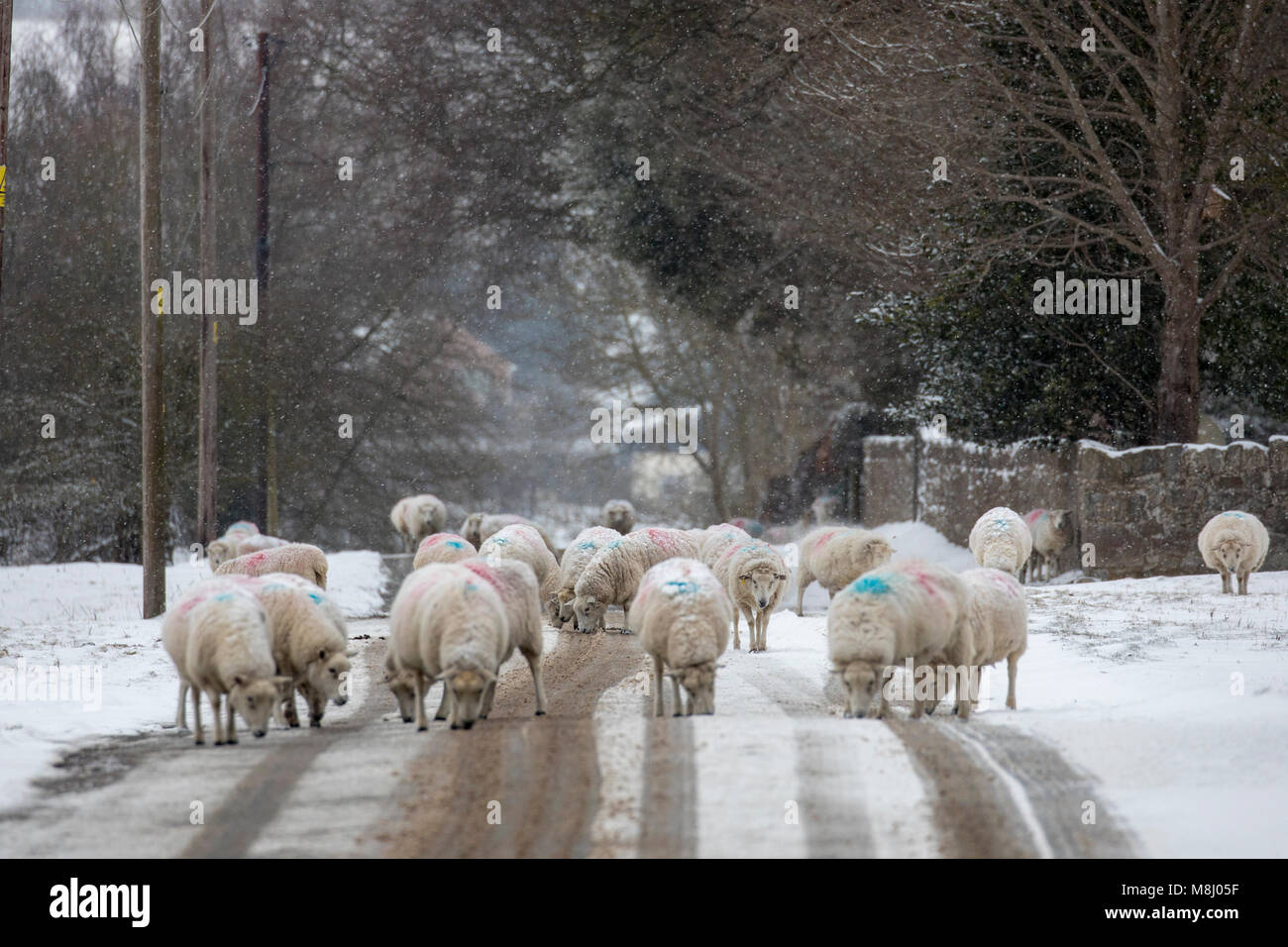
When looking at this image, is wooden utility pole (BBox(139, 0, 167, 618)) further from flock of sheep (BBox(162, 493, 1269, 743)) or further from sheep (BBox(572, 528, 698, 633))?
flock of sheep (BBox(162, 493, 1269, 743))

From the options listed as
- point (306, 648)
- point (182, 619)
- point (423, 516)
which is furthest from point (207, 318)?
point (182, 619)

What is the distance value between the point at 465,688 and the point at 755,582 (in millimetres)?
5008

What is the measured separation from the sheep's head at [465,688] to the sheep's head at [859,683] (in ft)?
7.66

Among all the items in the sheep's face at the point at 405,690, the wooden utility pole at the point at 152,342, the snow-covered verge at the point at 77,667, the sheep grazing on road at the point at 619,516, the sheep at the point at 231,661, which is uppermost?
the wooden utility pole at the point at 152,342

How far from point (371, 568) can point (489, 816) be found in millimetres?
17971

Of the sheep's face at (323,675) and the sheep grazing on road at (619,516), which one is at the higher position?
the sheep grazing on road at (619,516)

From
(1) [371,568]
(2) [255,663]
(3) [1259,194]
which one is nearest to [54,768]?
(2) [255,663]

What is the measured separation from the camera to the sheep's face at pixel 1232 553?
1567cm

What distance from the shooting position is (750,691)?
1120 cm

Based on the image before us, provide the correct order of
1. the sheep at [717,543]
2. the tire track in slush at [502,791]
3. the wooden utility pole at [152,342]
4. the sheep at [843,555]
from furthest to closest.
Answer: the wooden utility pole at [152,342] → the sheep at [717,543] → the sheep at [843,555] → the tire track in slush at [502,791]

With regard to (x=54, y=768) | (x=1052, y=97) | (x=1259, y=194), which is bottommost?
(x=54, y=768)

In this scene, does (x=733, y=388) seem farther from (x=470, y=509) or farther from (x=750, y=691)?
(x=750, y=691)

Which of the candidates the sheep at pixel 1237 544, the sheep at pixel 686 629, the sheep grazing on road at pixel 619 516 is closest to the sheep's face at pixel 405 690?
the sheep at pixel 686 629

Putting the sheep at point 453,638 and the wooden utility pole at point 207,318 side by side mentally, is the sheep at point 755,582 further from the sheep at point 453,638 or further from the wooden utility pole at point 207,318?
the wooden utility pole at point 207,318
